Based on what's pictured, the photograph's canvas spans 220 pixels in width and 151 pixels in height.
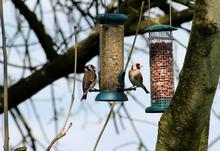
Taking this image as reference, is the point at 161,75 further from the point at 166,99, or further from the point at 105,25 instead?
the point at 105,25

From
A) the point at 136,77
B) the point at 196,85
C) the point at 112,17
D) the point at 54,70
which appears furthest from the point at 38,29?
the point at 196,85

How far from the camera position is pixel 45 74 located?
5.80m

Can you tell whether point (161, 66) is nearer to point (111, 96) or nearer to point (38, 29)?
point (111, 96)

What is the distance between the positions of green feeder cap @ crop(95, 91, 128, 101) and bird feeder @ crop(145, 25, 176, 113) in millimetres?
173

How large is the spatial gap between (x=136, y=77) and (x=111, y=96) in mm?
235

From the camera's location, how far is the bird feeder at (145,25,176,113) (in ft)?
13.1

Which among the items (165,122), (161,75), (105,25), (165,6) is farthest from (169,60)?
(165,6)

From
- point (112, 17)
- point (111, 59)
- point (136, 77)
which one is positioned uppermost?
point (112, 17)

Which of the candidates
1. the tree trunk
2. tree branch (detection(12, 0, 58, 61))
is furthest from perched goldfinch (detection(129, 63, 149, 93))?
tree branch (detection(12, 0, 58, 61))

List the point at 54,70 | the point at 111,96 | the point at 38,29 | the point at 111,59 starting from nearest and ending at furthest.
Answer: the point at 111,96 → the point at 111,59 → the point at 54,70 → the point at 38,29

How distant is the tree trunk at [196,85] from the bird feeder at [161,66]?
3.85ft

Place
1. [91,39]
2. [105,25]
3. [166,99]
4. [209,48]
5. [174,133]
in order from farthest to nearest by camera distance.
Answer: [91,39] < [105,25] < [166,99] < [174,133] < [209,48]

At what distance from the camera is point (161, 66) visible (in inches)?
159

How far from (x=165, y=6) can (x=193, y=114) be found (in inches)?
123
